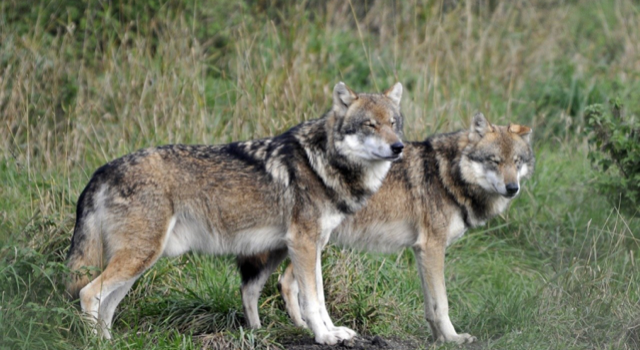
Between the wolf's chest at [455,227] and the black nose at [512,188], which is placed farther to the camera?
the wolf's chest at [455,227]

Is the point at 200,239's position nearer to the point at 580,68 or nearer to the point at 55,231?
the point at 55,231

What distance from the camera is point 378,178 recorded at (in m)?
5.90

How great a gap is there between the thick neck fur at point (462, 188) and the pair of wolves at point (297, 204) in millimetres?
11

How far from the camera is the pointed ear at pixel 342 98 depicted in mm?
5871

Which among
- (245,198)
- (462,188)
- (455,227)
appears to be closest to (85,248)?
(245,198)

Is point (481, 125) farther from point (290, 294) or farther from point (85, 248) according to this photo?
point (85, 248)

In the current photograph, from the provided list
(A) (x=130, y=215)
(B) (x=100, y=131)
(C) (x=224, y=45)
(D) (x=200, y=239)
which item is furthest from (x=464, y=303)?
(C) (x=224, y=45)

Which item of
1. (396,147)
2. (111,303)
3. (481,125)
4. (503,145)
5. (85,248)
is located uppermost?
(396,147)

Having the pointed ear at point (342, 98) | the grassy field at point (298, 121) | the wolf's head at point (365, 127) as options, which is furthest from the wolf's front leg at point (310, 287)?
the pointed ear at point (342, 98)

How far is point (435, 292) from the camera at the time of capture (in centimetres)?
605

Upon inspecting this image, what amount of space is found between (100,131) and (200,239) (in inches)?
117

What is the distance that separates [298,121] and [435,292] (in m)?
2.65

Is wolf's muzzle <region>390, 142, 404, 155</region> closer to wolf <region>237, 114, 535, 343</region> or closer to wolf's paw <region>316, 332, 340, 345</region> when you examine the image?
wolf <region>237, 114, 535, 343</region>

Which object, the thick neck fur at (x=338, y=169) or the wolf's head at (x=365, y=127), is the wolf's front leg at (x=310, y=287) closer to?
the thick neck fur at (x=338, y=169)
